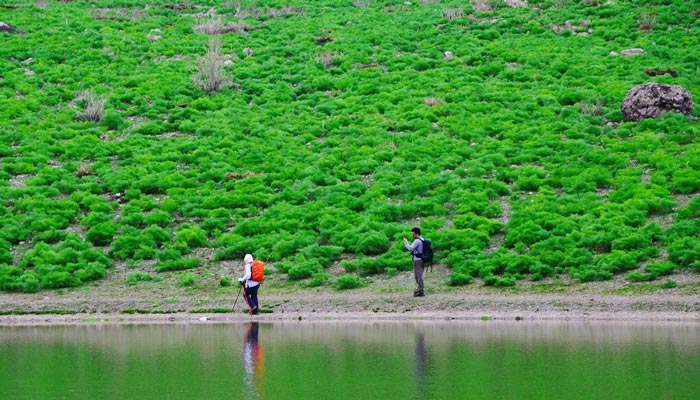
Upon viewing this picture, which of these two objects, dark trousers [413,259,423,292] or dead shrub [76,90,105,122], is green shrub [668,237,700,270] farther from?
dead shrub [76,90,105,122]

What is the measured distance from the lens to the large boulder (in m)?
36.7

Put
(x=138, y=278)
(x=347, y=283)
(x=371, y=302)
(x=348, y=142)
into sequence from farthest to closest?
(x=348, y=142) < (x=138, y=278) < (x=347, y=283) < (x=371, y=302)

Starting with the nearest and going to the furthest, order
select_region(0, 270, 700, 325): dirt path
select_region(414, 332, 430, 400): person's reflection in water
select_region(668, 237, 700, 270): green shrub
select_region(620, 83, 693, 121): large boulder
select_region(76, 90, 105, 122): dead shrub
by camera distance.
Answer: select_region(414, 332, 430, 400): person's reflection in water
select_region(0, 270, 700, 325): dirt path
select_region(668, 237, 700, 270): green shrub
select_region(620, 83, 693, 121): large boulder
select_region(76, 90, 105, 122): dead shrub

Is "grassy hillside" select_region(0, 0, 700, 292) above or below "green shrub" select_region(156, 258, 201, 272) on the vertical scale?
above

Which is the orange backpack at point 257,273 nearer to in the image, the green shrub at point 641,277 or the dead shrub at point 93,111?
the green shrub at point 641,277

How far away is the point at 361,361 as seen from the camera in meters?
17.1

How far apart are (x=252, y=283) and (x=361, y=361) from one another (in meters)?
7.58

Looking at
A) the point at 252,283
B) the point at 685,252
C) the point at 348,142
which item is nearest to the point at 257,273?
the point at 252,283

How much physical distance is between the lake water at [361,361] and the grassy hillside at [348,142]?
17.2 feet

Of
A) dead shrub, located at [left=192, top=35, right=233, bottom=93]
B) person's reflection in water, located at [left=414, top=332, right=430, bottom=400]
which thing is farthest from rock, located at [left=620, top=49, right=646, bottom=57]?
person's reflection in water, located at [left=414, top=332, right=430, bottom=400]

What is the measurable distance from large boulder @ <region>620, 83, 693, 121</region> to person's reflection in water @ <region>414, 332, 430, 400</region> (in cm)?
1973

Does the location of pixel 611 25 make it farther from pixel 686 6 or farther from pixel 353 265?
pixel 353 265

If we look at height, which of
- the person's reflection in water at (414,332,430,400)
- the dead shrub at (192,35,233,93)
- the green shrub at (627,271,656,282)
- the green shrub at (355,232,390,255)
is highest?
the dead shrub at (192,35,233,93)

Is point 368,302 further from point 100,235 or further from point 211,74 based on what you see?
point 211,74
